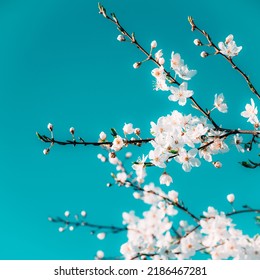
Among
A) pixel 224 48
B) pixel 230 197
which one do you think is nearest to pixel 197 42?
pixel 224 48

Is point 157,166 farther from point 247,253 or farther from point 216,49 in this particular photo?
point 247,253

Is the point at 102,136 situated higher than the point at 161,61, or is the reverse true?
the point at 161,61

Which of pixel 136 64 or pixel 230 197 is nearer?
pixel 136 64

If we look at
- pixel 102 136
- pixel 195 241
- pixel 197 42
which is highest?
pixel 197 42

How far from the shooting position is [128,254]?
3.74 meters

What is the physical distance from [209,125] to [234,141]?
12.6 inches

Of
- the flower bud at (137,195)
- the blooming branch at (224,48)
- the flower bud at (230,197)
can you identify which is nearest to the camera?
the blooming branch at (224,48)

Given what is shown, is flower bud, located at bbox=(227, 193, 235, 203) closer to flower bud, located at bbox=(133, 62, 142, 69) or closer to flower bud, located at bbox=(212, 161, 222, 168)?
flower bud, located at bbox=(212, 161, 222, 168)

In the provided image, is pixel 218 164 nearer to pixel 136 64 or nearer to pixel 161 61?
pixel 161 61

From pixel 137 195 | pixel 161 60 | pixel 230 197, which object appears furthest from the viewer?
pixel 137 195

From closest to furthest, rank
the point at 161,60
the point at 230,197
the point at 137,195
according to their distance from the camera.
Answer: the point at 161,60 → the point at 230,197 → the point at 137,195

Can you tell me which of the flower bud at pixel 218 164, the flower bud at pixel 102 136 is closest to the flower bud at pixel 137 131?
the flower bud at pixel 102 136

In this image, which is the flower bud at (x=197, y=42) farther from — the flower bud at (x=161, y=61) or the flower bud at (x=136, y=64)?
the flower bud at (x=136, y=64)

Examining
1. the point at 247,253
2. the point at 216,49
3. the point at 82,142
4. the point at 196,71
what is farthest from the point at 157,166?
the point at 247,253
